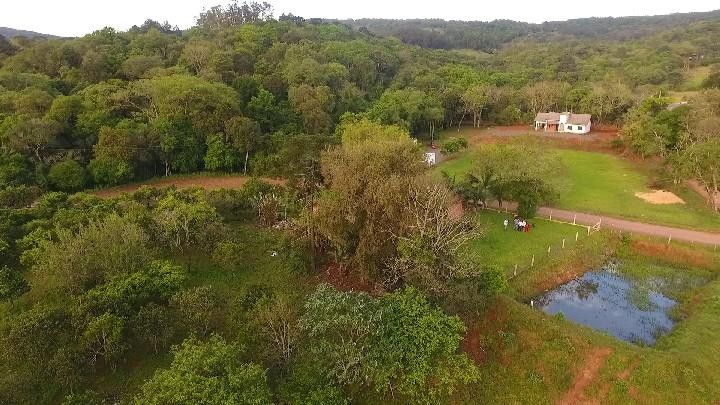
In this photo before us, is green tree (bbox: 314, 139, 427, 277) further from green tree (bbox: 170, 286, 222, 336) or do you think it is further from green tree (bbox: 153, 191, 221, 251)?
green tree (bbox: 153, 191, 221, 251)

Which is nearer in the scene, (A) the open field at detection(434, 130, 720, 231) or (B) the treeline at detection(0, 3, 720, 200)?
(A) the open field at detection(434, 130, 720, 231)

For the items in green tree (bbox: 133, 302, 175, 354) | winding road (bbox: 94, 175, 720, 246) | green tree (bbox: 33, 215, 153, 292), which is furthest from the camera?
winding road (bbox: 94, 175, 720, 246)

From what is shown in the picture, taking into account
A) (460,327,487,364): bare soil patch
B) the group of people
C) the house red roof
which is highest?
the house red roof

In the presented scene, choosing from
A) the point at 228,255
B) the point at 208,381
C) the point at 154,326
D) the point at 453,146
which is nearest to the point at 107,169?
the point at 228,255

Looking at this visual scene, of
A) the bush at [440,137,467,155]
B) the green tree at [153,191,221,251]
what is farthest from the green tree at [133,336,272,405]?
the bush at [440,137,467,155]

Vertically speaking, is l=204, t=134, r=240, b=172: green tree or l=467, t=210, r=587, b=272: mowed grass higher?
l=204, t=134, r=240, b=172: green tree

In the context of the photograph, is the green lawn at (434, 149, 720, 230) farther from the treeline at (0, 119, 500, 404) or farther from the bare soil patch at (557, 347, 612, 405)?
the bare soil patch at (557, 347, 612, 405)

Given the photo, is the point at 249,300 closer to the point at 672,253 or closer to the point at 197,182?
the point at 197,182

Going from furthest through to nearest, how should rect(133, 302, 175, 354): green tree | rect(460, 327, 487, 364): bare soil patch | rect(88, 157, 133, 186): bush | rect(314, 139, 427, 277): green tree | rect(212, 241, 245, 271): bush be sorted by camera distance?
rect(88, 157, 133, 186): bush, rect(212, 241, 245, 271): bush, rect(314, 139, 427, 277): green tree, rect(460, 327, 487, 364): bare soil patch, rect(133, 302, 175, 354): green tree
